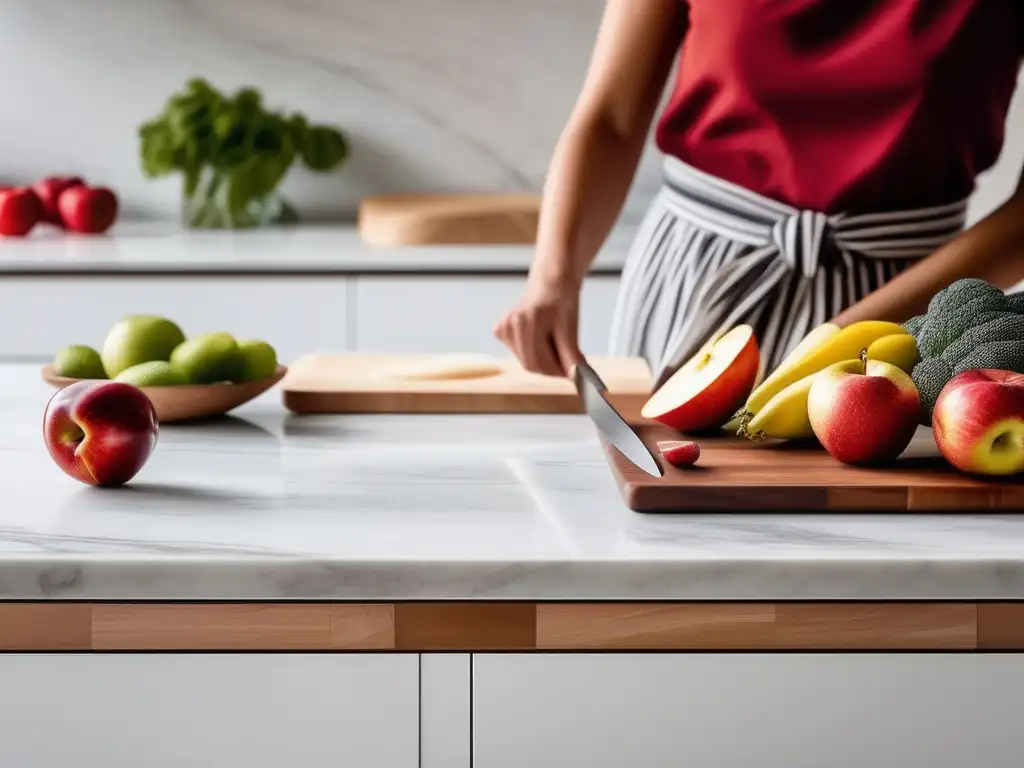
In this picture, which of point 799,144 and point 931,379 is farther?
point 799,144

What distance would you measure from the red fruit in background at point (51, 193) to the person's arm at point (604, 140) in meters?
1.60

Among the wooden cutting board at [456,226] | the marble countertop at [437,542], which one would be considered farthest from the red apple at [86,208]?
the marble countertop at [437,542]

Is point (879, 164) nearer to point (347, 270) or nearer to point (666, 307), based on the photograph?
point (666, 307)

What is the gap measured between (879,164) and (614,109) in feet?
0.97

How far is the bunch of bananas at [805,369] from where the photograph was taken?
2.99 ft

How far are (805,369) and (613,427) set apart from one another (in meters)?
0.16

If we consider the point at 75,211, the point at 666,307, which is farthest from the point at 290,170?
the point at 666,307

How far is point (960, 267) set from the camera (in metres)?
1.29

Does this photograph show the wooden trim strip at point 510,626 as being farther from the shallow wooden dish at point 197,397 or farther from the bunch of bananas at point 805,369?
the shallow wooden dish at point 197,397

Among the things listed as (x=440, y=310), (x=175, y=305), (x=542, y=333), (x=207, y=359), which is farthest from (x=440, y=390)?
(x=175, y=305)

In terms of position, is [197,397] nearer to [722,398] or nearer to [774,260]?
[722,398]

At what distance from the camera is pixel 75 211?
258 cm

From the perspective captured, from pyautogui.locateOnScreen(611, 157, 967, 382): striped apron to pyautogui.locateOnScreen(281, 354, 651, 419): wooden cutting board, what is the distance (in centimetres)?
20

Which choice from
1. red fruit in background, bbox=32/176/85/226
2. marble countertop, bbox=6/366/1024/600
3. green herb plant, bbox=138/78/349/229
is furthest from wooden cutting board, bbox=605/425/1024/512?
red fruit in background, bbox=32/176/85/226
